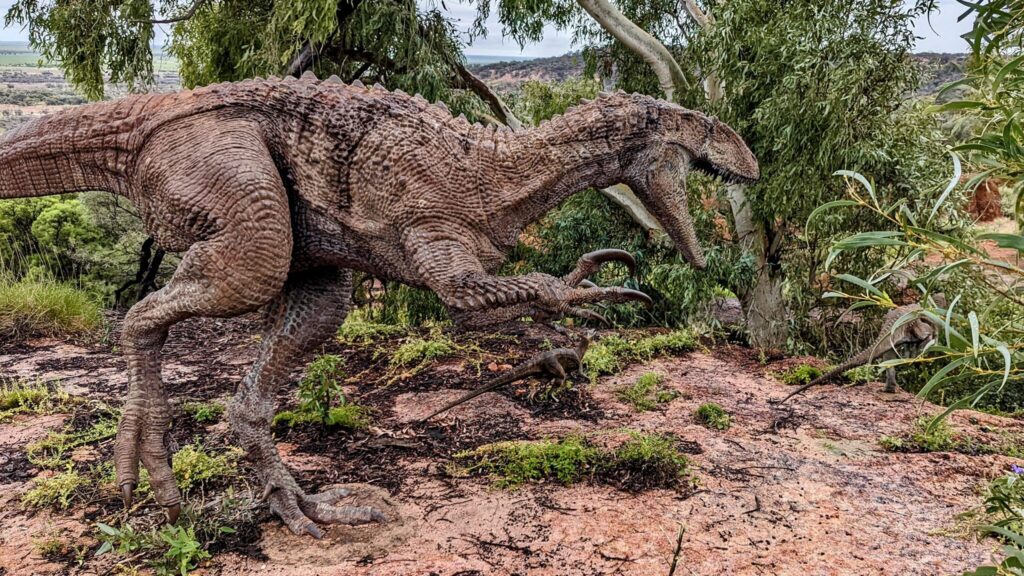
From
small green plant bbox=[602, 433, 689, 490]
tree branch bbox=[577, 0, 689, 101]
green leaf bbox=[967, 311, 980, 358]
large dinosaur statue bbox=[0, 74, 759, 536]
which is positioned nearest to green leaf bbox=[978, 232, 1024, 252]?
green leaf bbox=[967, 311, 980, 358]

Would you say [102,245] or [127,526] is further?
[102,245]

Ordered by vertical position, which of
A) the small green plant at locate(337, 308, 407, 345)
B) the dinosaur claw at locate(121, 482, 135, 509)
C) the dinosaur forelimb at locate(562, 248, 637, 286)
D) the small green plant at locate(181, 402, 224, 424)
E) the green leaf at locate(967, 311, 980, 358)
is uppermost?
the green leaf at locate(967, 311, 980, 358)

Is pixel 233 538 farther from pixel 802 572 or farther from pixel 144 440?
pixel 802 572

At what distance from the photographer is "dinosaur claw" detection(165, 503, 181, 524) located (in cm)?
301

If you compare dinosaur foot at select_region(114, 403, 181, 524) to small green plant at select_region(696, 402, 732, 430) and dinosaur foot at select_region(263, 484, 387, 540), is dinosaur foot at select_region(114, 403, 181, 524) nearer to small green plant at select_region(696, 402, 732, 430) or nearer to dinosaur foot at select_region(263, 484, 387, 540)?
dinosaur foot at select_region(263, 484, 387, 540)

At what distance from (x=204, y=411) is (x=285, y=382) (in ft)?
5.21

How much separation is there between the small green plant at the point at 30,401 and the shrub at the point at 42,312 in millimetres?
1993

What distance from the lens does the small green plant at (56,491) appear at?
3.44 metres

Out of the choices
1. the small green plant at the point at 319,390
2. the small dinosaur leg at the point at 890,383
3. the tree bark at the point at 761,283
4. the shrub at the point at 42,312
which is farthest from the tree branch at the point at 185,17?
the small dinosaur leg at the point at 890,383

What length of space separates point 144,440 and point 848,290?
6.80 meters

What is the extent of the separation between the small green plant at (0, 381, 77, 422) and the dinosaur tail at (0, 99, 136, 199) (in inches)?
89.5

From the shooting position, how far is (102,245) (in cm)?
858

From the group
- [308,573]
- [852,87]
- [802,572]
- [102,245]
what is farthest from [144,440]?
[102,245]

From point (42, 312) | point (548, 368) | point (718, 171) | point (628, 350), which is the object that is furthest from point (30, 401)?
point (718, 171)
